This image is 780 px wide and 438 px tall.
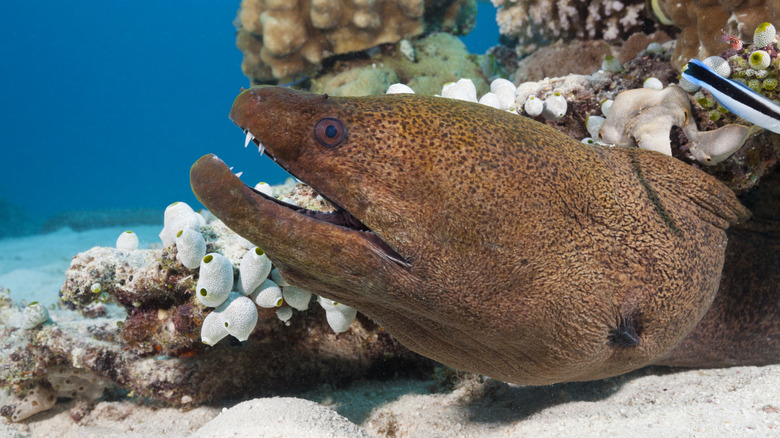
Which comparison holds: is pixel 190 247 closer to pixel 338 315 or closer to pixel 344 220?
pixel 338 315

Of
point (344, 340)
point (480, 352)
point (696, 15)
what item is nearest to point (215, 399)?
point (344, 340)

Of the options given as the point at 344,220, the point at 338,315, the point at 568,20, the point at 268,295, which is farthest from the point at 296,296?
the point at 568,20

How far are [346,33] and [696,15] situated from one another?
5747 mm

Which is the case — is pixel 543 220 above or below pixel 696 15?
below

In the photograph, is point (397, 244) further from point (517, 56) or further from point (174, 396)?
point (517, 56)

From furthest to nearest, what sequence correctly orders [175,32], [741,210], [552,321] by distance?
[175,32] < [741,210] < [552,321]

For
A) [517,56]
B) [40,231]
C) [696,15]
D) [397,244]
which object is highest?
[40,231]

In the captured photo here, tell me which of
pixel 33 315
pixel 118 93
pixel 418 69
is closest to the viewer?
pixel 33 315

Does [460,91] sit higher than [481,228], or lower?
higher

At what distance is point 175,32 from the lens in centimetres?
13075

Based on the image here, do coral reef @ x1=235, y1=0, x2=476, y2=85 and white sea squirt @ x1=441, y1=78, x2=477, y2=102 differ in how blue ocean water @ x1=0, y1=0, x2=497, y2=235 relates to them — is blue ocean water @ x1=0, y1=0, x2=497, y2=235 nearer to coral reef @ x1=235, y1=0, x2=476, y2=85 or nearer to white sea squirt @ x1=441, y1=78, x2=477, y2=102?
coral reef @ x1=235, y1=0, x2=476, y2=85

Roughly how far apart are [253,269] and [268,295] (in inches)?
8.8

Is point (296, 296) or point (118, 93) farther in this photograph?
point (118, 93)

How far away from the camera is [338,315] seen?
116 inches
